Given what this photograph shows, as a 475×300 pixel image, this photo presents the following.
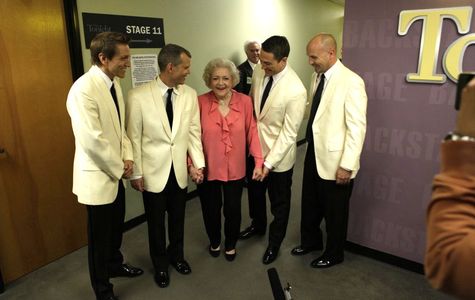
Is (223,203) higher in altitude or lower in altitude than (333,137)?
lower

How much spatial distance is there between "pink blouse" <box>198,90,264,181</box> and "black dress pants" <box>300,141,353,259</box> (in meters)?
0.42

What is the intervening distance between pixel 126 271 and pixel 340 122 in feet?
5.89

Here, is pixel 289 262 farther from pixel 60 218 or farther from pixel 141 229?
pixel 60 218

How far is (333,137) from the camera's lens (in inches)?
85.0

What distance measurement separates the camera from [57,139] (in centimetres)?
242

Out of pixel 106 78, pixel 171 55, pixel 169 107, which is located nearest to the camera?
pixel 106 78

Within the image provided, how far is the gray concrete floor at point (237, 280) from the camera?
2.19 metres

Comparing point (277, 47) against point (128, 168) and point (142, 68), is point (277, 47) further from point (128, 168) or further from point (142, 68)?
point (142, 68)

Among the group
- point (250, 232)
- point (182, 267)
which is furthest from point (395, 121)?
point (182, 267)

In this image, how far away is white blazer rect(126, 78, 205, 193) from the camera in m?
2.00

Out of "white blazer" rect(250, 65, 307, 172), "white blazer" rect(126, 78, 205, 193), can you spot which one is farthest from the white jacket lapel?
"white blazer" rect(250, 65, 307, 172)

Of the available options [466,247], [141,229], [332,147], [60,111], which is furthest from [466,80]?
[141,229]

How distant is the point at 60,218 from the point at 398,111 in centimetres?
255

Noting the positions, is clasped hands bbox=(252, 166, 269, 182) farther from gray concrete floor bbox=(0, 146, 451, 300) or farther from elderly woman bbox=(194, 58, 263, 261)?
→ gray concrete floor bbox=(0, 146, 451, 300)
